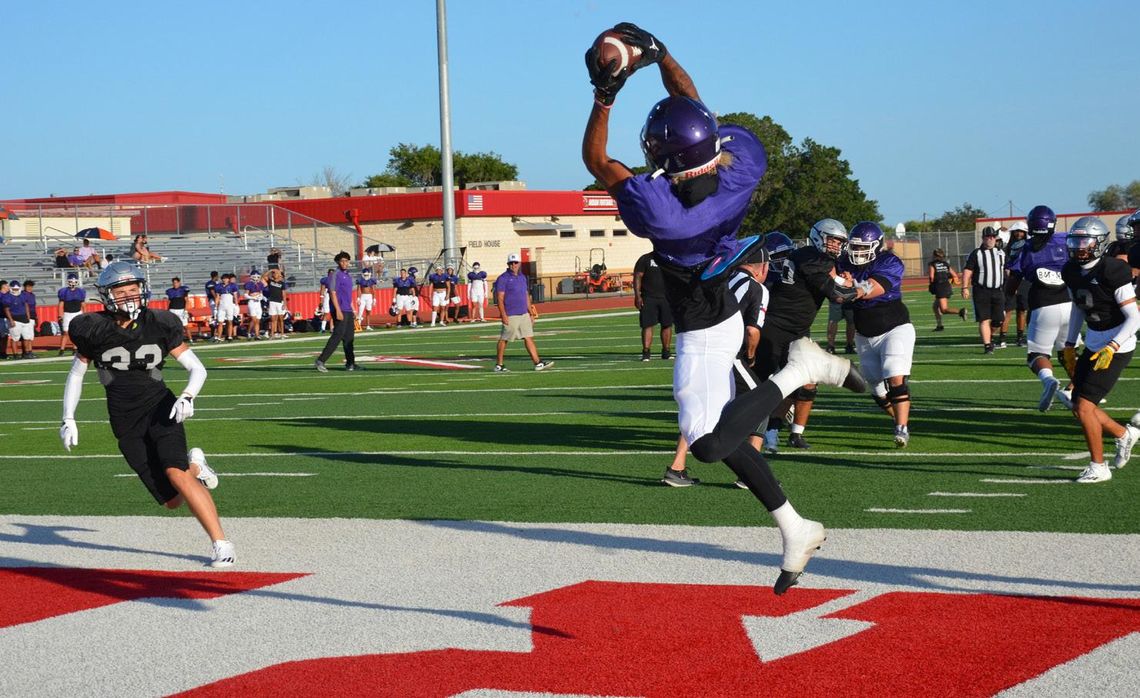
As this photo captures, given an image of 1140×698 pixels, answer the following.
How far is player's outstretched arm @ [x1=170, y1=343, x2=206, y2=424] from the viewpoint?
6629 millimetres

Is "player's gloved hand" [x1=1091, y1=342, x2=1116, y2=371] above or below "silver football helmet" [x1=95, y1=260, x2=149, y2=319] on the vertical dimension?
below

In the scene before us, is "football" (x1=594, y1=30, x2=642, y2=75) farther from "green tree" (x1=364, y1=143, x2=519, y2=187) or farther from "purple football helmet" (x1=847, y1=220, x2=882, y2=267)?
"green tree" (x1=364, y1=143, x2=519, y2=187)

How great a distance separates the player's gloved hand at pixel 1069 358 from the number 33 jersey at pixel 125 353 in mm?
5586

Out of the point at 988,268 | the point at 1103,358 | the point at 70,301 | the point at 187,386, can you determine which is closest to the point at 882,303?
the point at 1103,358

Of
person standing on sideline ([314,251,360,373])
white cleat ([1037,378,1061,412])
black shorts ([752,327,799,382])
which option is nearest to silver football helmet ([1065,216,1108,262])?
white cleat ([1037,378,1061,412])

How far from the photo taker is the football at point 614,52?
4.88 m

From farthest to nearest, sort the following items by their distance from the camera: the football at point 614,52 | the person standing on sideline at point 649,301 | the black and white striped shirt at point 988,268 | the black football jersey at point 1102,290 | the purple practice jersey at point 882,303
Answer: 1. the black and white striped shirt at point 988,268
2. the person standing on sideline at point 649,301
3. the purple practice jersey at point 882,303
4. the black football jersey at point 1102,290
5. the football at point 614,52

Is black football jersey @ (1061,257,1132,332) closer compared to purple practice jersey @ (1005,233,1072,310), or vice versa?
black football jersey @ (1061,257,1132,332)

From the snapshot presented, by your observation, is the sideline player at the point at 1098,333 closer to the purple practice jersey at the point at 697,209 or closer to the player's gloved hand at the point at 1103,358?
the player's gloved hand at the point at 1103,358

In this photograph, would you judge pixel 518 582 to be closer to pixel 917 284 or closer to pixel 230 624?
pixel 230 624

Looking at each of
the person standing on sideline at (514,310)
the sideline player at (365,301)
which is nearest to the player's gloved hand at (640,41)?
the person standing on sideline at (514,310)

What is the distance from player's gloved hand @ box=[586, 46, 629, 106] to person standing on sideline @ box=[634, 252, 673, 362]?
9.17 m

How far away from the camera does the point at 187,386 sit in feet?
21.7

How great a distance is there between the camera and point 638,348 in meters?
22.6
